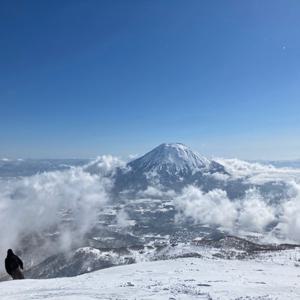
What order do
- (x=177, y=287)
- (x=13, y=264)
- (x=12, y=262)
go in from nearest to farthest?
1. (x=177, y=287)
2. (x=12, y=262)
3. (x=13, y=264)

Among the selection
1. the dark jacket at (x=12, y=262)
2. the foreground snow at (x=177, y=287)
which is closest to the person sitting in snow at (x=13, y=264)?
the dark jacket at (x=12, y=262)

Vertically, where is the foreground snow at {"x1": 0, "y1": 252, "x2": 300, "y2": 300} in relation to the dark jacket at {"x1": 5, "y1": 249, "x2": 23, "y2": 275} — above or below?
below

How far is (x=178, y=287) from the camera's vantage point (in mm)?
25547

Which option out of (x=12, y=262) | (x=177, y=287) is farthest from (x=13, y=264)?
(x=177, y=287)

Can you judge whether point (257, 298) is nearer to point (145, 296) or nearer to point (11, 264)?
point (145, 296)

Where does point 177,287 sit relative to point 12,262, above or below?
below

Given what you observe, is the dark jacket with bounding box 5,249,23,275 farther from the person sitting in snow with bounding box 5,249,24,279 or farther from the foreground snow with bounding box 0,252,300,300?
the foreground snow with bounding box 0,252,300,300

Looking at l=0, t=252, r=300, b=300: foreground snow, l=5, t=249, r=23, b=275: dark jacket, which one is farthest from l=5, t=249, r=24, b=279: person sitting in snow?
l=0, t=252, r=300, b=300: foreground snow

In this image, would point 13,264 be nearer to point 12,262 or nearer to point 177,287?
point 12,262

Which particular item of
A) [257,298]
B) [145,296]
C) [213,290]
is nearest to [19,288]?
[145,296]

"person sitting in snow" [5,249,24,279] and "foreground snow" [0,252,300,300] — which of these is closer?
"foreground snow" [0,252,300,300]

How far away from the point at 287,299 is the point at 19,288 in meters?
17.1

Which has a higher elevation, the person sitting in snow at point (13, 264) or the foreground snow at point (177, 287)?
the person sitting in snow at point (13, 264)

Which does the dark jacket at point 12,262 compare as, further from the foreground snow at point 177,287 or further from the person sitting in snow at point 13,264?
the foreground snow at point 177,287
